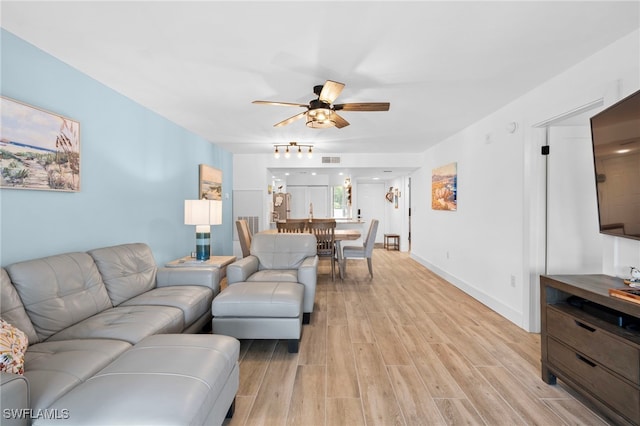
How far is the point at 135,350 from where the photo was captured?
1427 millimetres

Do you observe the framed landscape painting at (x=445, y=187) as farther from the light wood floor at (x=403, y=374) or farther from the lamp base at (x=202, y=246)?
the lamp base at (x=202, y=246)

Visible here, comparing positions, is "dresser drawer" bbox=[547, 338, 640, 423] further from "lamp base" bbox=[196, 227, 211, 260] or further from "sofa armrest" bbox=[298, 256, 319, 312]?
"lamp base" bbox=[196, 227, 211, 260]

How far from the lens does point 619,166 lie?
1729 mm

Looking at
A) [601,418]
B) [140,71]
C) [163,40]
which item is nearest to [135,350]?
[163,40]

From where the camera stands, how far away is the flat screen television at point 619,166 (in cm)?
161

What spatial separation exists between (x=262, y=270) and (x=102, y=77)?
2.36m

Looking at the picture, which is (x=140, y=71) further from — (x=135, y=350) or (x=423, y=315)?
(x=423, y=315)

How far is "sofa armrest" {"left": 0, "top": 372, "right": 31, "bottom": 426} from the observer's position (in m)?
0.94

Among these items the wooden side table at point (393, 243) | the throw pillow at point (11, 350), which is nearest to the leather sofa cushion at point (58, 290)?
the throw pillow at point (11, 350)

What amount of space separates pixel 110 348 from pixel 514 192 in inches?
141

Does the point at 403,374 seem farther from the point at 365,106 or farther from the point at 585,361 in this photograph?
the point at 365,106

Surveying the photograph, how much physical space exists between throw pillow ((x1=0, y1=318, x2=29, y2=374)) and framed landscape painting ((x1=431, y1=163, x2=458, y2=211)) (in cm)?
464

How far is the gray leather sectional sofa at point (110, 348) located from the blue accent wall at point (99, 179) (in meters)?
0.30

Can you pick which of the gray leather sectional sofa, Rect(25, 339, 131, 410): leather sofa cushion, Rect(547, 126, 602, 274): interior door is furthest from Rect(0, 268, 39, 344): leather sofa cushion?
Rect(547, 126, 602, 274): interior door
